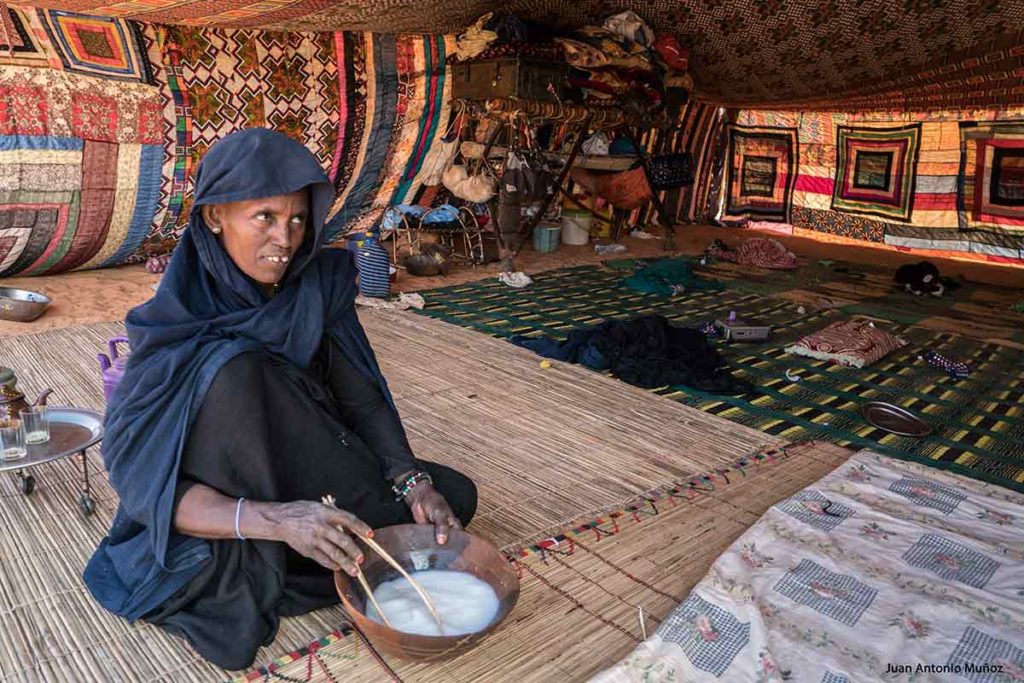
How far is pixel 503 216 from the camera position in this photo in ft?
18.3

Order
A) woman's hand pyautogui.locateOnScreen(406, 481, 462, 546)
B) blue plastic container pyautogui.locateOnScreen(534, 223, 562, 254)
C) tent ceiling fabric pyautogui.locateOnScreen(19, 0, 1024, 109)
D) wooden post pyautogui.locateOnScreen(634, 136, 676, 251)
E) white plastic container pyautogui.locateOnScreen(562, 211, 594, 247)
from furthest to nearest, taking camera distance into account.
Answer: white plastic container pyautogui.locateOnScreen(562, 211, 594, 247) < wooden post pyautogui.locateOnScreen(634, 136, 676, 251) < blue plastic container pyautogui.locateOnScreen(534, 223, 562, 254) < tent ceiling fabric pyautogui.locateOnScreen(19, 0, 1024, 109) < woman's hand pyautogui.locateOnScreen(406, 481, 462, 546)

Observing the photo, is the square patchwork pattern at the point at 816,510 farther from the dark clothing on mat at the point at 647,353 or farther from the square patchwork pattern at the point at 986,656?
the dark clothing on mat at the point at 647,353

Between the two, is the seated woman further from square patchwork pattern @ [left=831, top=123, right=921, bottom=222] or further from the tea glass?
square patchwork pattern @ [left=831, top=123, right=921, bottom=222]

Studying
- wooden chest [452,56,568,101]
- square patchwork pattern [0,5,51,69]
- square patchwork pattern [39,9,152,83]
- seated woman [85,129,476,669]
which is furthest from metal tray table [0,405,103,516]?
wooden chest [452,56,568,101]

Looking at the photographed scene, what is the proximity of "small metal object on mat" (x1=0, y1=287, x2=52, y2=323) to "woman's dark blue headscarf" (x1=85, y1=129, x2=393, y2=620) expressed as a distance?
2.58 m

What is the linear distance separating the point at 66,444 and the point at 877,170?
300 inches

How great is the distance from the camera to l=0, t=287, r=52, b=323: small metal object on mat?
3525 millimetres

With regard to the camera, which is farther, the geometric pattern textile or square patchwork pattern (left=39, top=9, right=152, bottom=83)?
the geometric pattern textile

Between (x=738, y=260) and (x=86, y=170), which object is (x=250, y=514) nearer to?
(x=86, y=170)

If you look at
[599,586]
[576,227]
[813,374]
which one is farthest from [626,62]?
[599,586]

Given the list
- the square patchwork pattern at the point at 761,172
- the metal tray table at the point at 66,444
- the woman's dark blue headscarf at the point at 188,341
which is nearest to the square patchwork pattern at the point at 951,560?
the woman's dark blue headscarf at the point at 188,341

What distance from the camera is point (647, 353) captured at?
3.46 meters

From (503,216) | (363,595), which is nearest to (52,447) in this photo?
(363,595)

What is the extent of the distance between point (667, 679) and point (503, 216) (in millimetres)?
4521
